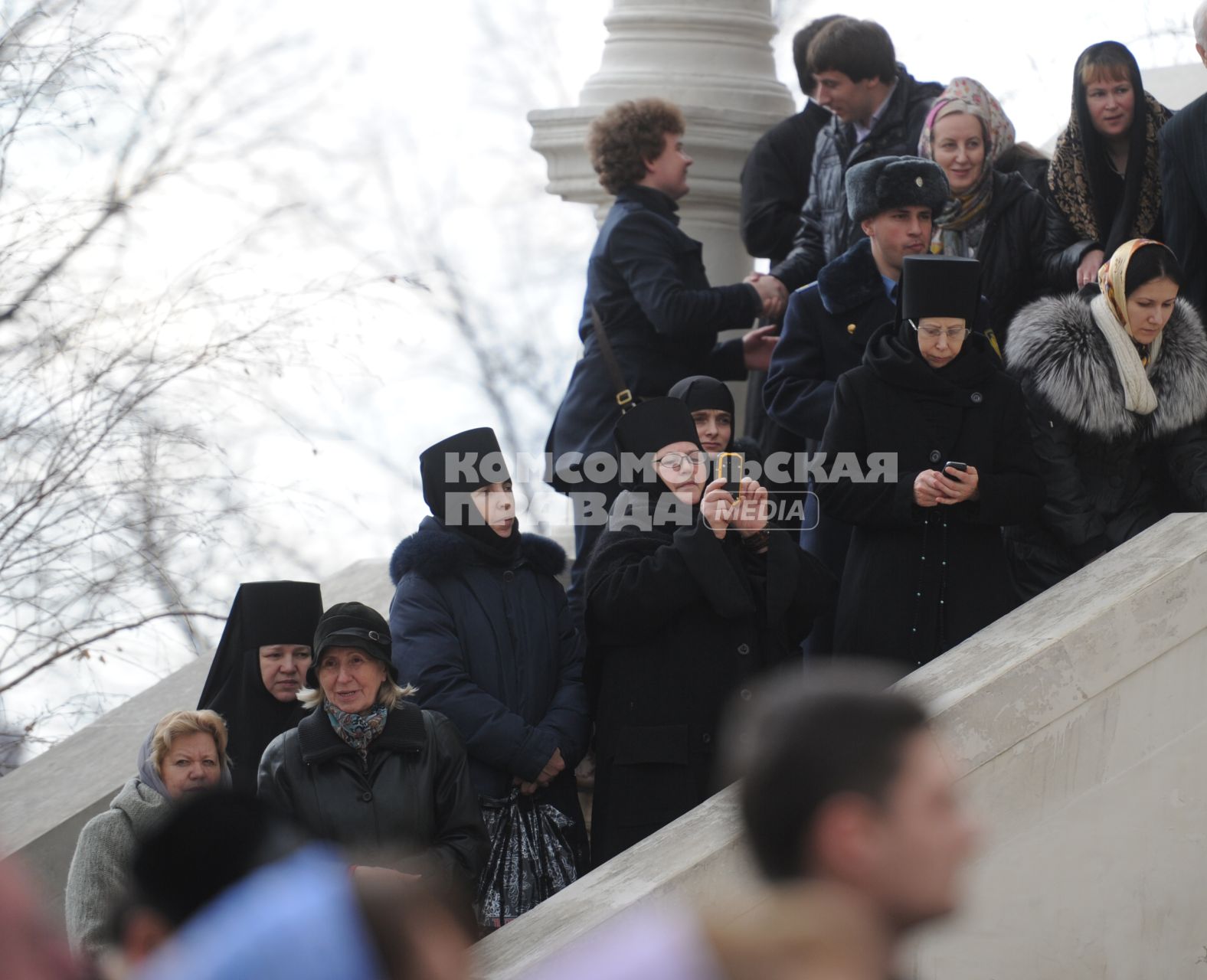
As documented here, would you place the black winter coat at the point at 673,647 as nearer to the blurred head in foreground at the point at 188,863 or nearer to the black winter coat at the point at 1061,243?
the black winter coat at the point at 1061,243

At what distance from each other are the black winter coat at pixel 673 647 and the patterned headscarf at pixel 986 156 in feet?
4.75

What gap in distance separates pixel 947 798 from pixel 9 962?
3.46 feet

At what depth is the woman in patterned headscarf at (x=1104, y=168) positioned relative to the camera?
5723mm

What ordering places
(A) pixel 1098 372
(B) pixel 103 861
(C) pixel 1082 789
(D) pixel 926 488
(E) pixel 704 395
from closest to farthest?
(C) pixel 1082 789, (B) pixel 103 861, (D) pixel 926 488, (A) pixel 1098 372, (E) pixel 704 395

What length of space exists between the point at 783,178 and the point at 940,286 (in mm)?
2057

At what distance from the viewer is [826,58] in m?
6.15

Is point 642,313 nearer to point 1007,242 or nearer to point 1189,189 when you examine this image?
point 1007,242

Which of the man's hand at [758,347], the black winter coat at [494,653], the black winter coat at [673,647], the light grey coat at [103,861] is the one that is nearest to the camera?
the light grey coat at [103,861]

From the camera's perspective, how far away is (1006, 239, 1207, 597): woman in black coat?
5121 millimetres

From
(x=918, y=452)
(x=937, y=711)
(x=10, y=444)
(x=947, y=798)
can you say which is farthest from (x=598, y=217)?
(x=947, y=798)

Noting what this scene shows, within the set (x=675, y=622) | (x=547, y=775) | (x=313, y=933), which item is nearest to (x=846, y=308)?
(x=675, y=622)

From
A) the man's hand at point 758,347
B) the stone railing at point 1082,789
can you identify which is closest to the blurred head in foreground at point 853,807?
the stone railing at point 1082,789

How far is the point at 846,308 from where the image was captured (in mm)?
5492

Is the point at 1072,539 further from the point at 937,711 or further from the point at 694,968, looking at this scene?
the point at 694,968
